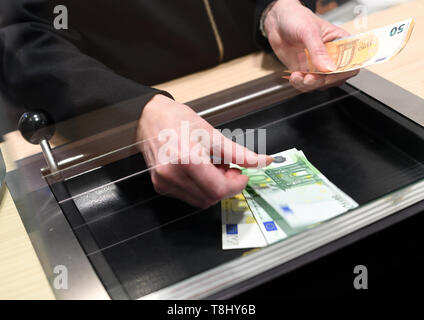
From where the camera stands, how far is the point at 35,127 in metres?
0.75

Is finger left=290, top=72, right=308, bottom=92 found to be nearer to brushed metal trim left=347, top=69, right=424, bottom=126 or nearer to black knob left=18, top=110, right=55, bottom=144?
brushed metal trim left=347, top=69, right=424, bottom=126

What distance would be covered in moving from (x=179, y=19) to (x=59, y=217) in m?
0.62

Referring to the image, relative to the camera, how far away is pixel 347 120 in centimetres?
80

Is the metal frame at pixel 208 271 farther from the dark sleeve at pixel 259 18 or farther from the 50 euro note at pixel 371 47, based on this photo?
the dark sleeve at pixel 259 18

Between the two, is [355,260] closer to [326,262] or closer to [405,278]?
[326,262]

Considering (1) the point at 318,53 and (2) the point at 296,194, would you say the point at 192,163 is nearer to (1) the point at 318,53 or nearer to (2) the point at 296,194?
(2) the point at 296,194

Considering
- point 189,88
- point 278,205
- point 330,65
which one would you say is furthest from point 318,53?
point 278,205

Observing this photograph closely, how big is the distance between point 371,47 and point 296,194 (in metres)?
0.41

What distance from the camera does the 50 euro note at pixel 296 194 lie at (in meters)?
0.58

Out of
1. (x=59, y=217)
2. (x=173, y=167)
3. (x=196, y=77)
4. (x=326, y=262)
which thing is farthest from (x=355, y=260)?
(x=196, y=77)

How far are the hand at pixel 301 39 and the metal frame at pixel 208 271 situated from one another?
309mm

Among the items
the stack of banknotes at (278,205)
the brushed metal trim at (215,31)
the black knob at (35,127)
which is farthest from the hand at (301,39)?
the black knob at (35,127)
